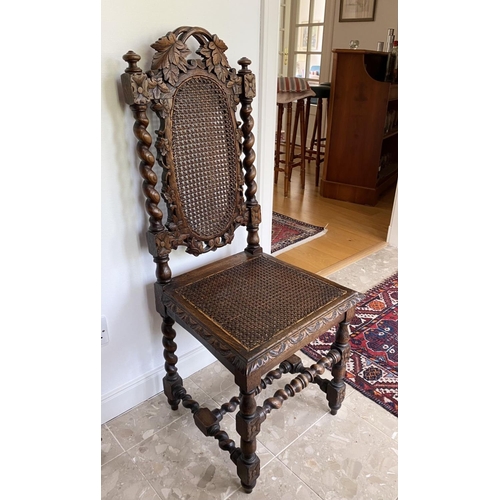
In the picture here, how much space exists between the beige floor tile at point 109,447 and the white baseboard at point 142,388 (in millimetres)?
55

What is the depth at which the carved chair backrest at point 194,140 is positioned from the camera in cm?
105

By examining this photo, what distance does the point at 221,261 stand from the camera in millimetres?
1364

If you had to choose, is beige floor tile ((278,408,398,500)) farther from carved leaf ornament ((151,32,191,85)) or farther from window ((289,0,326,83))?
window ((289,0,326,83))

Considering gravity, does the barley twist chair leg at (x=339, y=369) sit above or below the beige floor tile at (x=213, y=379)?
above

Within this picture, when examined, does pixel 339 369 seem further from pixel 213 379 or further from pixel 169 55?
pixel 169 55

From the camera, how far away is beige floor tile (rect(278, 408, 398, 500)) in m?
1.13

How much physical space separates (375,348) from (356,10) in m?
3.94

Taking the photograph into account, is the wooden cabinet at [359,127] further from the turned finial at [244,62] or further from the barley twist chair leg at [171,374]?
the barley twist chair leg at [171,374]

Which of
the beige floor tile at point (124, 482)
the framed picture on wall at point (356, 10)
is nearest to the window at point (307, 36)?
the framed picture on wall at point (356, 10)

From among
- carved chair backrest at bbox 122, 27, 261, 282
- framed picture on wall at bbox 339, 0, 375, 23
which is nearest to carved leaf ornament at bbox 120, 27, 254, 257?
carved chair backrest at bbox 122, 27, 261, 282

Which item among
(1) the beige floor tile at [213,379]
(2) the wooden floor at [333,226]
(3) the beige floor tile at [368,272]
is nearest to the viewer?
(1) the beige floor tile at [213,379]

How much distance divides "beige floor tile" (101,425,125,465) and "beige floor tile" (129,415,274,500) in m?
0.04
